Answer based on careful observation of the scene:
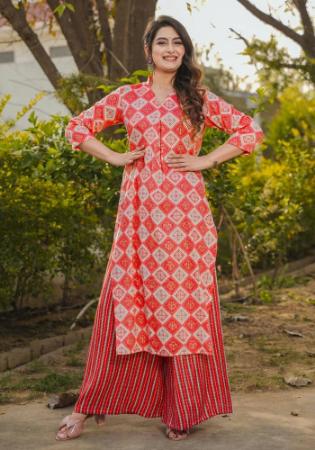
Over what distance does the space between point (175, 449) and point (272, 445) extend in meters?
0.41

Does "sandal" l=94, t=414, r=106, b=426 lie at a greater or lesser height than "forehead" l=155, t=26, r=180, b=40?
lesser

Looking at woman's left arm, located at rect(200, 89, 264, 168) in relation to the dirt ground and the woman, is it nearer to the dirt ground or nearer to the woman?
the woman

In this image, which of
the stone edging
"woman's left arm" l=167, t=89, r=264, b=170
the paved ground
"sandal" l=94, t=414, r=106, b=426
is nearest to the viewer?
the paved ground

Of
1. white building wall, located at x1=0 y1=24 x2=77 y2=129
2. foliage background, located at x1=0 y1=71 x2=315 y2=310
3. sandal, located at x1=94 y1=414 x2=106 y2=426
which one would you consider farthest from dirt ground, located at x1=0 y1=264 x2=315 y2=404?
white building wall, located at x1=0 y1=24 x2=77 y2=129

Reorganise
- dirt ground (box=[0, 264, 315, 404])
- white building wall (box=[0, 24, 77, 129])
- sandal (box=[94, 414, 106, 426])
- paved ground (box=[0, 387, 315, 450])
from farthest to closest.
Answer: white building wall (box=[0, 24, 77, 129]) < dirt ground (box=[0, 264, 315, 404]) < sandal (box=[94, 414, 106, 426]) < paved ground (box=[0, 387, 315, 450])

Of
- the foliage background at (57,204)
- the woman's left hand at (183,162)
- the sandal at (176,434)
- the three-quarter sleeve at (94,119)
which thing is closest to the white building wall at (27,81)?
the foliage background at (57,204)

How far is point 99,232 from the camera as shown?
6.91m

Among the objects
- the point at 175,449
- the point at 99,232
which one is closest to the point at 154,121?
the point at 175,449

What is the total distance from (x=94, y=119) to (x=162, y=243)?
66 centimetres

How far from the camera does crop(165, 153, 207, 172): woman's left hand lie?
3.83 metres

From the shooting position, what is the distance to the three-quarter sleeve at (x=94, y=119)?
12.9 ft

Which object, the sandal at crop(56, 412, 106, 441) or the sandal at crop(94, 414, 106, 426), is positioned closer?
the sandal at crop(56, 412, 106, 441)

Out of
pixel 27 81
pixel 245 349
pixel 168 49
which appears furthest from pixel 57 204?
pixel 27 81

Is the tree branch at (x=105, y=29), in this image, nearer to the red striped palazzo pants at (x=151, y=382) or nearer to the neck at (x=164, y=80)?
the neck at (x=164, y=80)
